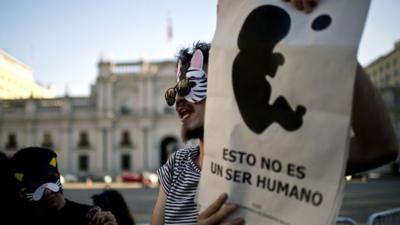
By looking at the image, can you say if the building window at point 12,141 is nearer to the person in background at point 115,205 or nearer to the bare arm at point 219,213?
the person in background at point 115,205

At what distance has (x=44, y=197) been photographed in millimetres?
2348

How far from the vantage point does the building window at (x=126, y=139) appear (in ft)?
130

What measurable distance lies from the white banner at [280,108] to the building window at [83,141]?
131ft

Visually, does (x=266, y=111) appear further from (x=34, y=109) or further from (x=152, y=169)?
(x=34, y=109)

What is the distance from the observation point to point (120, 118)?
3991cm

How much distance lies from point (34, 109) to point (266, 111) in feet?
141

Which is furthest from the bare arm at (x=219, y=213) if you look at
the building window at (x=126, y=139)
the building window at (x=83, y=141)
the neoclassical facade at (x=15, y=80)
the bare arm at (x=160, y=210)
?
the building window at (x=83, y=141)

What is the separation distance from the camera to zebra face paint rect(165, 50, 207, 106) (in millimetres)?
1506

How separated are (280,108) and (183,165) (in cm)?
76

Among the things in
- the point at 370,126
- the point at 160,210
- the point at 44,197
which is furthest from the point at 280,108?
the point at 44,197

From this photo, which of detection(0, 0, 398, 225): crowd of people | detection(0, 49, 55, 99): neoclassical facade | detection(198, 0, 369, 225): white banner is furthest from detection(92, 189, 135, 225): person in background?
detection(0, 49, 55, 99): neoclassical facade

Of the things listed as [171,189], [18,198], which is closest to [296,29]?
[171,189]

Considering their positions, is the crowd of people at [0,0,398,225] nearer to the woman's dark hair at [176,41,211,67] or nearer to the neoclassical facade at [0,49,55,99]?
the woman's dark hair at [176,41,211,67]

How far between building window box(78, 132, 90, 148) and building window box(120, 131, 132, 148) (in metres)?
3.15
